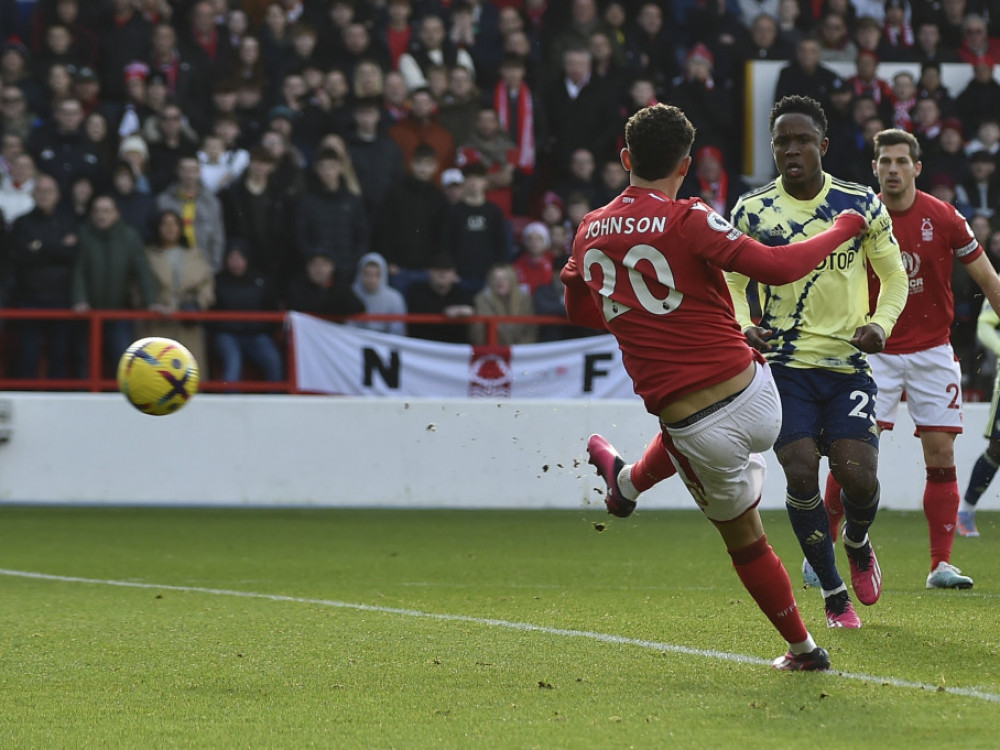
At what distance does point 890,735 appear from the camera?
479cm

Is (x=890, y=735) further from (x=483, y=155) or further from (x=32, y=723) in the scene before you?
(x=483, y=155)

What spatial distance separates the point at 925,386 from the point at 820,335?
1926 mm

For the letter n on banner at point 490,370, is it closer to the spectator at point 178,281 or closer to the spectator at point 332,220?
the spectator at point 332,220

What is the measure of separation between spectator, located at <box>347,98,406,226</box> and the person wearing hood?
1238mm

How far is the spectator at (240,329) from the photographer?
584 inches

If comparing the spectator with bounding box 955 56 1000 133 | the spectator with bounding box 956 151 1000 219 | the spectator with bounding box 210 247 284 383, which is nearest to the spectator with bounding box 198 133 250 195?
the spectator with bounding box 210 247 284 383

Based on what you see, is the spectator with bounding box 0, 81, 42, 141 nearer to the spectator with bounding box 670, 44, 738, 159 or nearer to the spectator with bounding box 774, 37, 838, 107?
the spectator with bounding box 670, 44, 738, 159

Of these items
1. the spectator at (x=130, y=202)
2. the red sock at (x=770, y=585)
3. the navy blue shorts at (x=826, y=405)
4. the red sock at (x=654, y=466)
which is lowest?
the red sock at (x=770, y=585)

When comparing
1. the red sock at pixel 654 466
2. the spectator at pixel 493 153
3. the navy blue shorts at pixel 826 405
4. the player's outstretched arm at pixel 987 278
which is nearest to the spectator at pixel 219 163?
the spectator at pixel 493 153

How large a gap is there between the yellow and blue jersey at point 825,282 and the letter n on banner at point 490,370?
7.60 m

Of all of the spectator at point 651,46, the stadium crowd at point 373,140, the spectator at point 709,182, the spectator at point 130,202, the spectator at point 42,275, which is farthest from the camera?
the spectator at point 651,46

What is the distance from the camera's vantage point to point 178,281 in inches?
584

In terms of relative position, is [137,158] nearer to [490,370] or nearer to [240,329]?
[240,329]

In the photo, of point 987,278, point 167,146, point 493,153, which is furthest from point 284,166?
point 987,278
